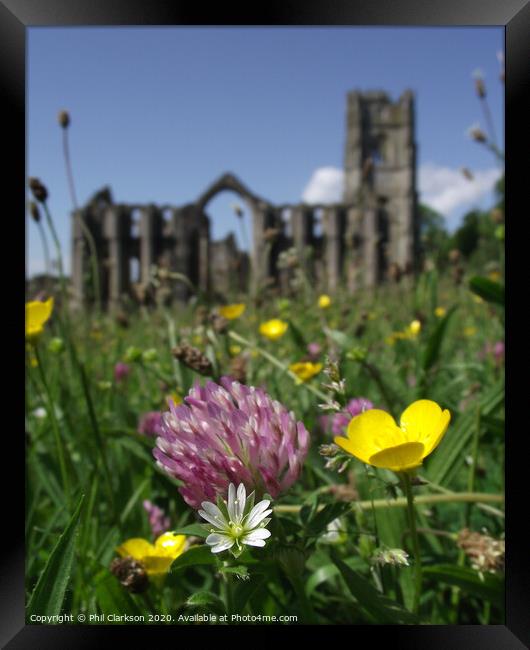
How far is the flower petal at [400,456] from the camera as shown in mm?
286

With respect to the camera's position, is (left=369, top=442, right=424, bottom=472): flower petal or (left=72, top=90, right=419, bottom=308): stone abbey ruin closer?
(left=369, top=442, right=424, bottom=472): flower petal

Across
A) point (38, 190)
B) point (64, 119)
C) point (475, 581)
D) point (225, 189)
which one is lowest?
point (475, 581)

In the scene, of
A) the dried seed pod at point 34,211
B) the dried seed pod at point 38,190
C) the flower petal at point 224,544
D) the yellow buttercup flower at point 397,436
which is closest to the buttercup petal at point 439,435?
the yellow buttercup flower at point 397,436

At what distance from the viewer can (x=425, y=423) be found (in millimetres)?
322

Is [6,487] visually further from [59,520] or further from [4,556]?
[59,520]

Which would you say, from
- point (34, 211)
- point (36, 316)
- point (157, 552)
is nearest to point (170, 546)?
point (157, 552)

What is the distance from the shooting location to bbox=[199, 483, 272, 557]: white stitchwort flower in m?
0.30

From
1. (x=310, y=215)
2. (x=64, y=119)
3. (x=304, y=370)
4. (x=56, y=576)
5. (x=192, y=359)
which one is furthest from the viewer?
(x=310, y=215)

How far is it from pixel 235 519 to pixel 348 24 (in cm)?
40

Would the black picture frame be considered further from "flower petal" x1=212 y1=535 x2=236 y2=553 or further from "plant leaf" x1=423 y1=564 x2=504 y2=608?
"flower petal" x1=212 y1=535 x2=236 y2=553

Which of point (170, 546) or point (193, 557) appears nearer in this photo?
point (193, 557)

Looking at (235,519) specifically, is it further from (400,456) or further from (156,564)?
(156,564)

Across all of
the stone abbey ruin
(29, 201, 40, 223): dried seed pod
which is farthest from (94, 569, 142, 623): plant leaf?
the stone abbey ruin

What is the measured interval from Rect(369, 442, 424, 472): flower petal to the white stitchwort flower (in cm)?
6
